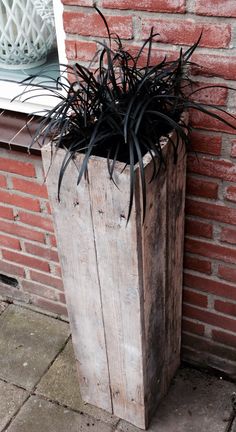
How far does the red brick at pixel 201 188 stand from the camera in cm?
188

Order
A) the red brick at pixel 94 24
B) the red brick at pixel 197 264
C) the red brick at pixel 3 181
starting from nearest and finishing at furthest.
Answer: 1. the red brick at pixel 94 24
2. the red brick at pixel 197 264
3. the red brick at pixel 3 181

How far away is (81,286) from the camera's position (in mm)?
1848

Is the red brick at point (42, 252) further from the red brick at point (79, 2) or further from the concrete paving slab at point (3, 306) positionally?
the red brick at point (79, 2)

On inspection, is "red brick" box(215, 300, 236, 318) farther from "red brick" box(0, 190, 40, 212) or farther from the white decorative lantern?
the white decorative lantern

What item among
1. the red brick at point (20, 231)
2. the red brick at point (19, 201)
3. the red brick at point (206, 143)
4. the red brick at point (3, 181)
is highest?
the red brick at point (206, 143)

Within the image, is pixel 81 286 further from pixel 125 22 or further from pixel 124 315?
pixel 125 22

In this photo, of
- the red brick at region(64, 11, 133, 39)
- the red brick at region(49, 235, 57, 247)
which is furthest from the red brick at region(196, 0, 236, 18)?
the red brick at region(49, 235, 57, 247)

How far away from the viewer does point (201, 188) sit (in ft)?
6.23

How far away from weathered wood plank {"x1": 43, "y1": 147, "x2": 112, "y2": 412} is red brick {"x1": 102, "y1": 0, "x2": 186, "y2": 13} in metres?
0.52

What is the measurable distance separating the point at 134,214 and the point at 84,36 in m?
0.69

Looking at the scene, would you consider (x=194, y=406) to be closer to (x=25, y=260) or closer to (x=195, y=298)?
(x=195, y=298)

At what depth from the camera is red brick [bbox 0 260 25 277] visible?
2646 mm

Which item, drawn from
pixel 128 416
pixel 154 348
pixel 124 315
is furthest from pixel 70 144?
pixel 128 416

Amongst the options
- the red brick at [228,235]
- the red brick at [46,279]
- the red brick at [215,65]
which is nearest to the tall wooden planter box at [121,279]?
the red brick at [228,235]
